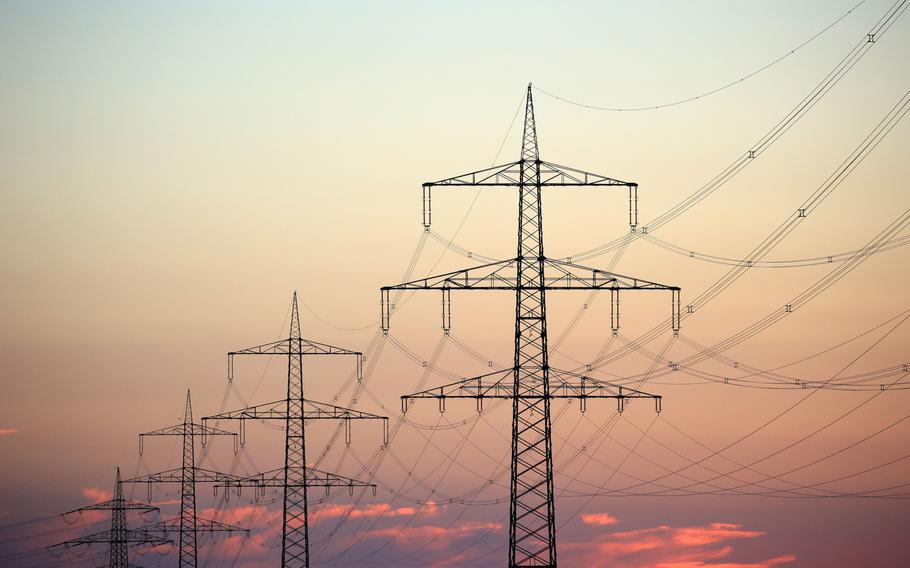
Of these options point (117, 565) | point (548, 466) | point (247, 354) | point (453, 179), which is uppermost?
point (453, 179)

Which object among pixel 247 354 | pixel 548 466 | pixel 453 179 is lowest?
pixel 548 466

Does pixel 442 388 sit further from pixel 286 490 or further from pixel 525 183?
pixel 286 490

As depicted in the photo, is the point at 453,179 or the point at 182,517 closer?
the point at 453,179

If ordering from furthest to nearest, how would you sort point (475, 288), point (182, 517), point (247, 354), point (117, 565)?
point (117, 565), point (182, 517), point (247, 354), point (475, 288)

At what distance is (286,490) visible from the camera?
103 m

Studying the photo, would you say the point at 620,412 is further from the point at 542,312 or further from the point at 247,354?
the point at 247,354

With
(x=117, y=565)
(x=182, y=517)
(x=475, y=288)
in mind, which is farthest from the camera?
(x=117, y=565)

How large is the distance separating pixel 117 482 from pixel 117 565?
6799mm

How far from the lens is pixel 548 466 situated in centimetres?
7425

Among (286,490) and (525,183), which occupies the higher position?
(525,183)

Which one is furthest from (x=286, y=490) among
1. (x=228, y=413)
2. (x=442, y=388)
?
(x=442, y=388)

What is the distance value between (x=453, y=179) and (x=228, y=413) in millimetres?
30720

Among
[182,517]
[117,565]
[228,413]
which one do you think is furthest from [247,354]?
[117,565]

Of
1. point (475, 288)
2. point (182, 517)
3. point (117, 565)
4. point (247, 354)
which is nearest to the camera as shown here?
point (475, 288)
